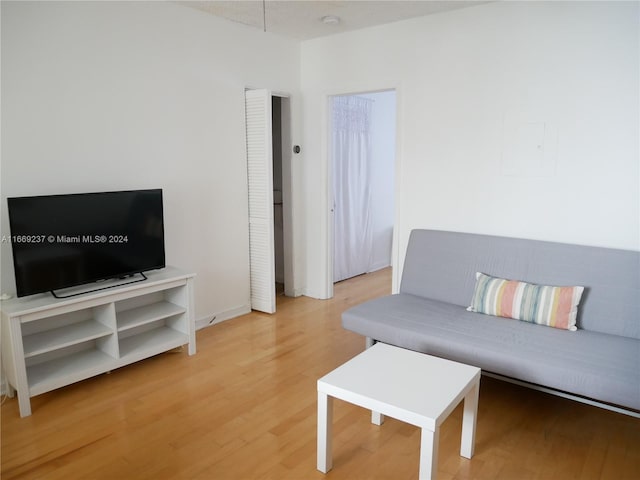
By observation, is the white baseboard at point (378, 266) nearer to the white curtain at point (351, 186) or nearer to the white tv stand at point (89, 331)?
the white curtain at point (351, 186)

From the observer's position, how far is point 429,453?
1.79 metres

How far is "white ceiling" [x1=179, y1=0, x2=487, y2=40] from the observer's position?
10.8ft

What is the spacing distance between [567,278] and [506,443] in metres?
1.11

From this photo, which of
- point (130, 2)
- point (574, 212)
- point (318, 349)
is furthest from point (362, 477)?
point (130, 2)

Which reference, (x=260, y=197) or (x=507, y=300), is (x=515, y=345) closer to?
(x=507, y=300)

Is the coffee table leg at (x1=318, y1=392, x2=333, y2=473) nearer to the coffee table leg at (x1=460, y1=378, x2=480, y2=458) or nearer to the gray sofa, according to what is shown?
the coffee table leg at (x1=460, y1=378, x2=480, y2=458)

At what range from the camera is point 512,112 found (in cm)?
323

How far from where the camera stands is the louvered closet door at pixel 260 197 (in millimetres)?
3848

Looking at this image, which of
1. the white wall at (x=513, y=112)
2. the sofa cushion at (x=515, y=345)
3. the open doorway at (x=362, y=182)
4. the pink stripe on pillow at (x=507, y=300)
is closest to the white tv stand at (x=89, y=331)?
the sofa cushion at (x=515, y=345)

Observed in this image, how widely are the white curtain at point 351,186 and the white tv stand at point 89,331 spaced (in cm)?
221

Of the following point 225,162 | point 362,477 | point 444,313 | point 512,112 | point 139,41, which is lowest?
point 362,477

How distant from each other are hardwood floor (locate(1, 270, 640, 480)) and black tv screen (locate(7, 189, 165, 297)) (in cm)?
68

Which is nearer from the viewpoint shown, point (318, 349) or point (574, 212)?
point (574, 212)

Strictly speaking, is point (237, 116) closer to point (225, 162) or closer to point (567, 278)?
point (225, 162)
